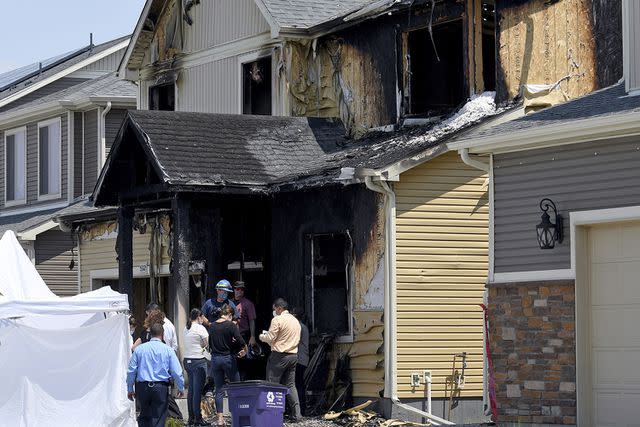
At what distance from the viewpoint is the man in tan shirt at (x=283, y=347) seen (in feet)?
64.2

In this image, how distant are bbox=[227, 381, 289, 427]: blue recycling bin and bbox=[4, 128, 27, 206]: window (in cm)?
1791

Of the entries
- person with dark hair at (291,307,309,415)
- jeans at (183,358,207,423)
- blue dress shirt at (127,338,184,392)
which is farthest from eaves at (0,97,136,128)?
blue dress shirt at (127,338,184,392)

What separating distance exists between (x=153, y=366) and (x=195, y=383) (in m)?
4.16

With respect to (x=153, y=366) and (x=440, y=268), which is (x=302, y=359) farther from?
(x=153, y=366)

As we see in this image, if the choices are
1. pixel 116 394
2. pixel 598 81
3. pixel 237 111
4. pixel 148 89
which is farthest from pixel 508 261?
pixel 148 89

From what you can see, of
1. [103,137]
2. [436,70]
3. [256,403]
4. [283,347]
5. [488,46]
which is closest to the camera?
[256,403]

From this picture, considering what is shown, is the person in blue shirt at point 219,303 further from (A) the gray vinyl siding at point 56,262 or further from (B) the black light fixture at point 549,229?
(A) the gray vinyl siding at point 56,262

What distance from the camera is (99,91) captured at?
32.1m

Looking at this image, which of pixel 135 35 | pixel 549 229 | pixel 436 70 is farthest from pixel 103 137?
pixel 549 229

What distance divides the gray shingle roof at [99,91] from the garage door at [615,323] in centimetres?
1787

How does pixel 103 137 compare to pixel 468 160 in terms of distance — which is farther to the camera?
pixel 103 137

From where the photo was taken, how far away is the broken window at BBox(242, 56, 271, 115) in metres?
25.8

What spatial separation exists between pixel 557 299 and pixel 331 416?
16.7ft

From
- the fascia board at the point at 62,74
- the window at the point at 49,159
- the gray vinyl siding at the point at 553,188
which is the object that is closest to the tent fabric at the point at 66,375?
the gray vinyl siding at the point at 553,188
